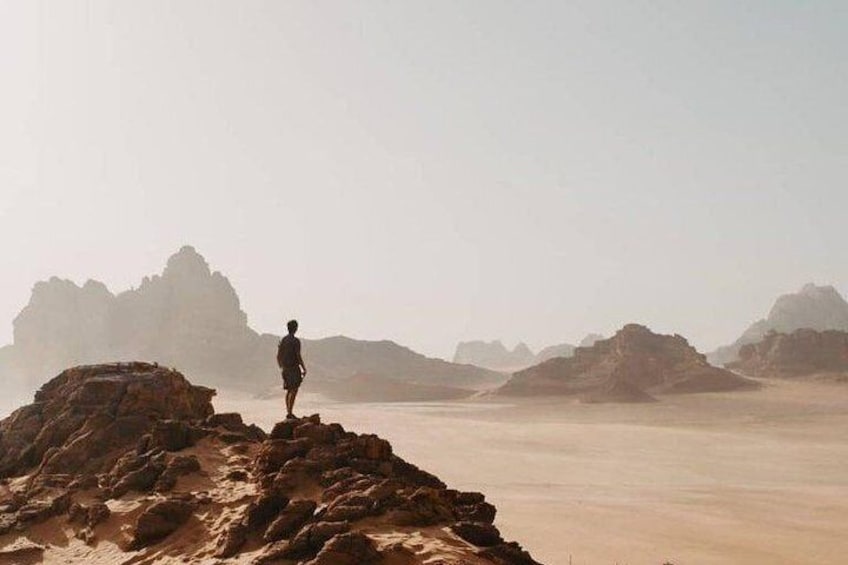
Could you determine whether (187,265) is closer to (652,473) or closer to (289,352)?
(652,473)

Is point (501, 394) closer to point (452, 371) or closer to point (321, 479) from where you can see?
point (452, 371)

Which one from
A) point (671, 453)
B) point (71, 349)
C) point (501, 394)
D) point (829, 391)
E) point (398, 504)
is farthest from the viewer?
point (71, 349)

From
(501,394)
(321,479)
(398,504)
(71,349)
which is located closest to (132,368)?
(321,479)

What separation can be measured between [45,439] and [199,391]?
151 inches

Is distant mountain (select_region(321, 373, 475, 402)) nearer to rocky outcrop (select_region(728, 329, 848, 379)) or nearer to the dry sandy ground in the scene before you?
the dry sandy ground

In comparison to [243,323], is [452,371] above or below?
below

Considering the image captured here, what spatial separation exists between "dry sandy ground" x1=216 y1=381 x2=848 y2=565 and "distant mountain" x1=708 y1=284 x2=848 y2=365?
8548 cm

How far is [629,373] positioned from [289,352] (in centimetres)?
7262

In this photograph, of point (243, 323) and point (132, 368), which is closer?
point (132, 368)

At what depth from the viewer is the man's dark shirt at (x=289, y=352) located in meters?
13.9

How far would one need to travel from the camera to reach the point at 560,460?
3509 cm

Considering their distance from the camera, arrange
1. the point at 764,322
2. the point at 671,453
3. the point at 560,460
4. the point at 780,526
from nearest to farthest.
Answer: the point at 780,526 → the point at 560,460 → the point at 671,453 → the point at 764,322

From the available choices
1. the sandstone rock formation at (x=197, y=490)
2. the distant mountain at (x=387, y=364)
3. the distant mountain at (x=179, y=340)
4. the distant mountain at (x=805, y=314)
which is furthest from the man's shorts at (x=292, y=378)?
the distant mountain at (x=805, y=314)

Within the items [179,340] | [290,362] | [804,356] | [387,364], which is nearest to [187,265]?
[179,340]
